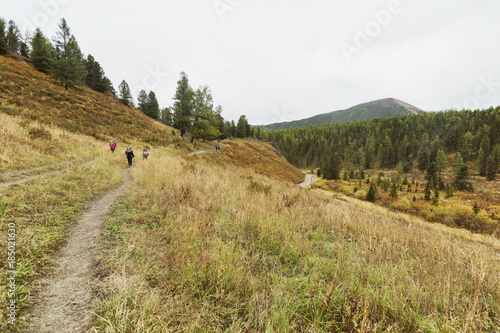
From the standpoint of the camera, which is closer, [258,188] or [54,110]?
[258,188]

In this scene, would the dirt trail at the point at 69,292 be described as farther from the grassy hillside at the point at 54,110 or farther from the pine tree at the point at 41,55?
the pine tree at the point at 41,55

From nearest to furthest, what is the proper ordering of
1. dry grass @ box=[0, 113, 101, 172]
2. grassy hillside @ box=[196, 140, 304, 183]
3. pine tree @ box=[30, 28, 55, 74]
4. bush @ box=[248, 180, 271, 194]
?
dry grass @ box=[0, 113, 101, 172] → bush @ box=[248, 180, 271, 194] → grassy hillside @ box=[196, 140, 304, 183] → pine tree @ box=[30, 28, 55, 74]

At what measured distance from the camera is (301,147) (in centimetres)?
13025

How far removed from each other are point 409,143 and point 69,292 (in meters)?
147

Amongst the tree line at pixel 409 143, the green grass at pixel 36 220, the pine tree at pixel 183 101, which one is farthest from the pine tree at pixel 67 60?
the tree line at pixel 409 143

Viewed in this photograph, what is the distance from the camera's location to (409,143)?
11006 cm

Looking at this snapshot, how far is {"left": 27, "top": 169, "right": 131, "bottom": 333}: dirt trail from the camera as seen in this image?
5.79 ft

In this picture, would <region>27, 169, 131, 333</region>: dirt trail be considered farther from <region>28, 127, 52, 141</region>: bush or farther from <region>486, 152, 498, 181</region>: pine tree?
<region>486, 152, 498, 181</region>: pine tree

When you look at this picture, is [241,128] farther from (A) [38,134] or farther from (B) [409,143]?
(B) [409,143]

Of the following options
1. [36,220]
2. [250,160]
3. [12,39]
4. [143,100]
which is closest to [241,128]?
[143,100]

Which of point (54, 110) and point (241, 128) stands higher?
point (241, 128)

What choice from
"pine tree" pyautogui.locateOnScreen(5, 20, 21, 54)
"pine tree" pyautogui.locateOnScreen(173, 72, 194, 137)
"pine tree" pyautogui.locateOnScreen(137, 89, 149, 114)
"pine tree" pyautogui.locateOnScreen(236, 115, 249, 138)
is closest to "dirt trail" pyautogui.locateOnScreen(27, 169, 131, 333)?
"pine tree" pyautogui.locateOnScreen(173, 72, 194, 137)

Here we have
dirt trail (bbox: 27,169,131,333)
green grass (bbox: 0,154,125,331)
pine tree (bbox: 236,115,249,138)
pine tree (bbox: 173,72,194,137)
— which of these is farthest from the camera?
pine tree (bbox: 236,115,249,138)

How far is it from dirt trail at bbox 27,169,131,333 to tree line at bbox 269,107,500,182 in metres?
82.0
